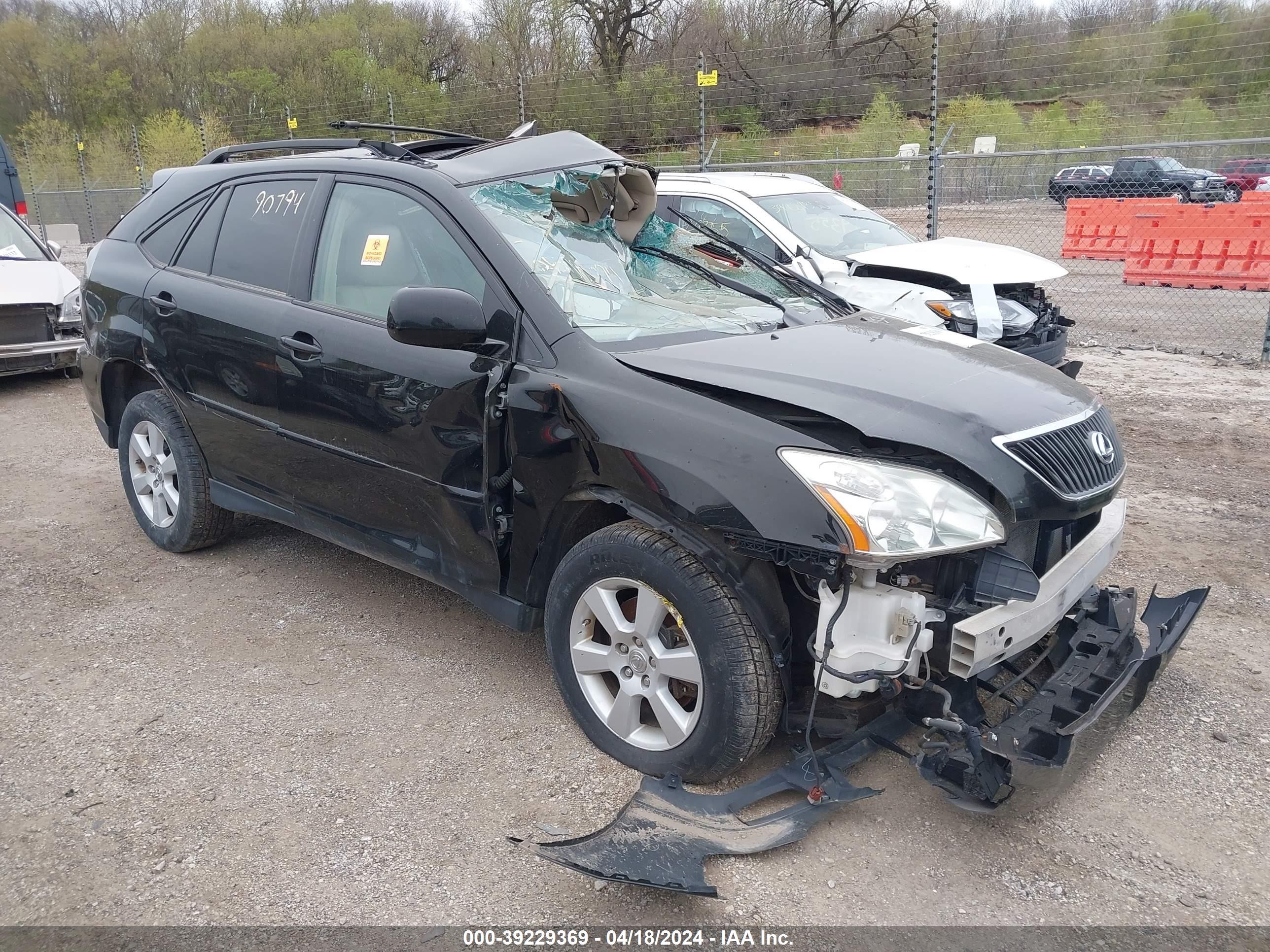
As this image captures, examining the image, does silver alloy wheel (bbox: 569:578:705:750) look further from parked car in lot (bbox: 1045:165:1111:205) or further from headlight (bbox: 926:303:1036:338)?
parked car in lot (bbox: 1045:165:1111:205)

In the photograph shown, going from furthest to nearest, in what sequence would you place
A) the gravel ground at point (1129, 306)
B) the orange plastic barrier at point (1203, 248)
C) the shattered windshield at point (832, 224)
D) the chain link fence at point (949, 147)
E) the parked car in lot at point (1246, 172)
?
the parked car in lot at point (1246, 172), the orange plastic barrier at point (1203, 248), the chain link fence at point (949, 147), the gravel ground at point (1129, 306), the shattered windshield at point (832, 224)

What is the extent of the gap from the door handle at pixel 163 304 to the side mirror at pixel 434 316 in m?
1.84

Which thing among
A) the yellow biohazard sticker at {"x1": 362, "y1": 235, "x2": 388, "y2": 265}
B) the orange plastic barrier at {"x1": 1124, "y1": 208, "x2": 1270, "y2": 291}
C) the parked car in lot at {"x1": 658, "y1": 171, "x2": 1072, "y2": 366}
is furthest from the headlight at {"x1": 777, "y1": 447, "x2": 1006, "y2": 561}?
the orange plastic barrier at {"x1": 1124, "y1": 208, "x2": 1270, "y2": 291}

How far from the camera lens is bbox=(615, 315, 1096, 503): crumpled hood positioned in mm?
2609

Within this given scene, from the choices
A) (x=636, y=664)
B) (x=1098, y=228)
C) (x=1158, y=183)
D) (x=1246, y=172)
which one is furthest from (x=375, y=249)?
(x=1246, y=172)

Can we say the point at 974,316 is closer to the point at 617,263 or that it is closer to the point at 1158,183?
the point at 617,263

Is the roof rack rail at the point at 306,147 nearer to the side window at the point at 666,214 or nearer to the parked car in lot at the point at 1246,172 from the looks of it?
the side window at the point at 666,214

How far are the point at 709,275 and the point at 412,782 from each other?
2132 millimetres

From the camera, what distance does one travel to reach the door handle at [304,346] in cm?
364

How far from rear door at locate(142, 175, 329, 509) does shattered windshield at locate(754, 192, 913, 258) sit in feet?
15.3

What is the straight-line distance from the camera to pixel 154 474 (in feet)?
15.7

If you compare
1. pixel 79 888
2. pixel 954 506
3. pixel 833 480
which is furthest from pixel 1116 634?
pixel 79 888

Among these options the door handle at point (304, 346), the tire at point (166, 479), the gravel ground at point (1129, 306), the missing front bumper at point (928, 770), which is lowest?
the gravel ground at point (1129, 306)

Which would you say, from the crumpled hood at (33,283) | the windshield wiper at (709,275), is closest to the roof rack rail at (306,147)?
the windshield wiper at (709,275)
